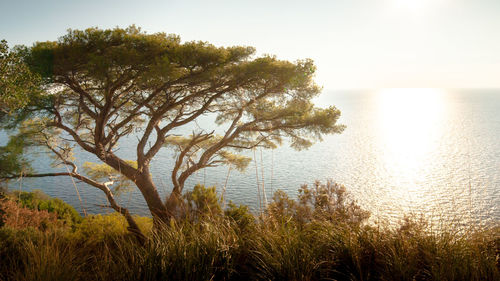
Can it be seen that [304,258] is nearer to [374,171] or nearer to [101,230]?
[101,230]

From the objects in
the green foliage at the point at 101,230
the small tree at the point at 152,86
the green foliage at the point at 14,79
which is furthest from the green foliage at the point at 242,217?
the green foliage at the point at 14,79

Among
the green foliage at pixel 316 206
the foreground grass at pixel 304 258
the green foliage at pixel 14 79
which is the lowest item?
the green foliage at pixel 316 206

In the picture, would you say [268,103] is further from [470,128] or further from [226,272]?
[470,128]

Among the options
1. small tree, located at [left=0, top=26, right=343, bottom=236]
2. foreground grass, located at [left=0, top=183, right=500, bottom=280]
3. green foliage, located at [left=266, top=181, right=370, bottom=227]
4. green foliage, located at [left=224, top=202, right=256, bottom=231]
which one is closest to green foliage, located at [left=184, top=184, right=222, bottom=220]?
green foliage, located at [left=224, top=202, right=256, bottom=231]

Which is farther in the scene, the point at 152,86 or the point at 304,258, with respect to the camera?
the point at 152,86

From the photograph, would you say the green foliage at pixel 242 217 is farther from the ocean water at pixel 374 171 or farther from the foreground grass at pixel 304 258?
the ocean water at pixel 374 171

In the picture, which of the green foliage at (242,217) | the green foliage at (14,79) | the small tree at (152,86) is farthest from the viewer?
the small tree at (152,86)

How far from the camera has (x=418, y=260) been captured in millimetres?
1587

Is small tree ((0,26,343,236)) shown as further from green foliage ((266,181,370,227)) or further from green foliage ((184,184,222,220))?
green foliage ((266,181,370,227))

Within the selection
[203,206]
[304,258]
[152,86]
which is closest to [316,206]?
[203,206]

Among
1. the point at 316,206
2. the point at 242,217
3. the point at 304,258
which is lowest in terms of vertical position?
the point at 316,206

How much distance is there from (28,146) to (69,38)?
340 cm

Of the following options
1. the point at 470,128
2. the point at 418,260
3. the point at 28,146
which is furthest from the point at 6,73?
the point at 470,128

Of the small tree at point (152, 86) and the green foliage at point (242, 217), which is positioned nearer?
the green foliage at point (242, 217)
